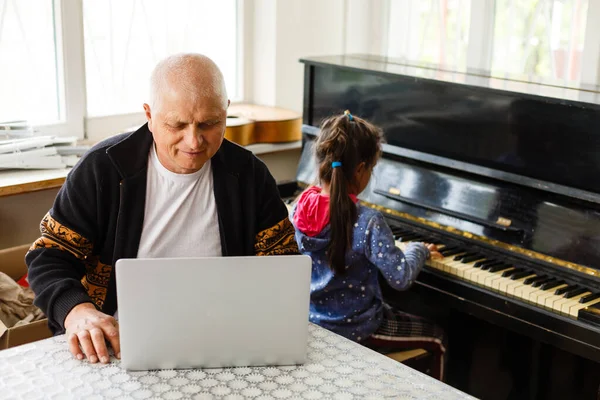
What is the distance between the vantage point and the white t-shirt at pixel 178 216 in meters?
2.00

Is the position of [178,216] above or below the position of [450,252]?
above

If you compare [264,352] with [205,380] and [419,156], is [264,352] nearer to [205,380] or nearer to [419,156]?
[205,380]

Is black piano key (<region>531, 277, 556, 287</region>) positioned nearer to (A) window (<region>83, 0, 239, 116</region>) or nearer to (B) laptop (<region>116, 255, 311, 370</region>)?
(B) laptop (<region>116, 255, 311, 370</region>)

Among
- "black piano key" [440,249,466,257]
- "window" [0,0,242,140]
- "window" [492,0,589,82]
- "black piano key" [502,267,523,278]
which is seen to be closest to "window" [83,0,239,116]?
"window" [0,0,242,140]

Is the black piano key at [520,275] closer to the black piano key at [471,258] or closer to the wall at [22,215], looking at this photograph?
the black piano key at [471,258]

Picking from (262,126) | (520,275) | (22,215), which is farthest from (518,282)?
(22,215)

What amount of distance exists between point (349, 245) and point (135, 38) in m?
1.74

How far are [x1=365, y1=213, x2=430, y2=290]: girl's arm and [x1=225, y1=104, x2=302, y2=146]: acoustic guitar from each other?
1.24 meters

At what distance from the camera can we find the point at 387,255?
2430 mm

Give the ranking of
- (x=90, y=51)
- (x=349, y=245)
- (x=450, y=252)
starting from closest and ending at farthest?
(x=349, y=245) → (x=450, y=252) → (x=90, y=51)

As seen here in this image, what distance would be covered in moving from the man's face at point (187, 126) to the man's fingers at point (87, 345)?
0.47m

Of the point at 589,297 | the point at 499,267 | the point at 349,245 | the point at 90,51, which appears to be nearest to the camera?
the point at 589,297

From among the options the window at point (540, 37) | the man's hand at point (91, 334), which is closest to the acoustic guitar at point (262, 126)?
the window at point (540, 37)

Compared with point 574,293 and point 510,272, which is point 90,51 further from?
point 574,293
